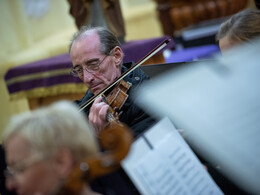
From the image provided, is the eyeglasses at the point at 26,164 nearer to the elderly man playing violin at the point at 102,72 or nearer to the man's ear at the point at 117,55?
the elderly man playing violin at the point at 102,72

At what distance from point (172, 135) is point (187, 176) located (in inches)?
5.5

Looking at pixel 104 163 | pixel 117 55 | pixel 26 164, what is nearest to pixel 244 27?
pixel 117 55

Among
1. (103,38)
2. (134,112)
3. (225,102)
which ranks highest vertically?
(103,38)

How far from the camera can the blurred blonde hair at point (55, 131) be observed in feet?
3.05

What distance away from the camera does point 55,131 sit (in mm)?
941

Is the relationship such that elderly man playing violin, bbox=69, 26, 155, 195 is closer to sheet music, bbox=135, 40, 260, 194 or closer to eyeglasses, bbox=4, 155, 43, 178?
sheet music, bbox=135, 40, 260, 194

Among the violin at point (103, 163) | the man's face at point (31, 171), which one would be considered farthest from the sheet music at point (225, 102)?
the man's face at point (31, 171)

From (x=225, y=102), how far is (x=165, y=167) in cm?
27

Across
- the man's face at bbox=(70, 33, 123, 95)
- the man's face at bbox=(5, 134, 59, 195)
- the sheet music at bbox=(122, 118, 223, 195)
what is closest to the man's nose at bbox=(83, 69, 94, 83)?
the man's face at bbox=(70, 33, 123, 95)

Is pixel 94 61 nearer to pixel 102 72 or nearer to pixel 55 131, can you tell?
pixel 102 72

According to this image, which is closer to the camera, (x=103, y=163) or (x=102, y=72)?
(x=103, y=163)

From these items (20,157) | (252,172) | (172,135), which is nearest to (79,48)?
(172,135)

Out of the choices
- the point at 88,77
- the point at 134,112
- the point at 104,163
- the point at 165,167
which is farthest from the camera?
the point at 88,77

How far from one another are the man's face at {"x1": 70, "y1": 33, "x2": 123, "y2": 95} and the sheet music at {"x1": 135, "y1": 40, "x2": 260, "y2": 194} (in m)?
0.64
